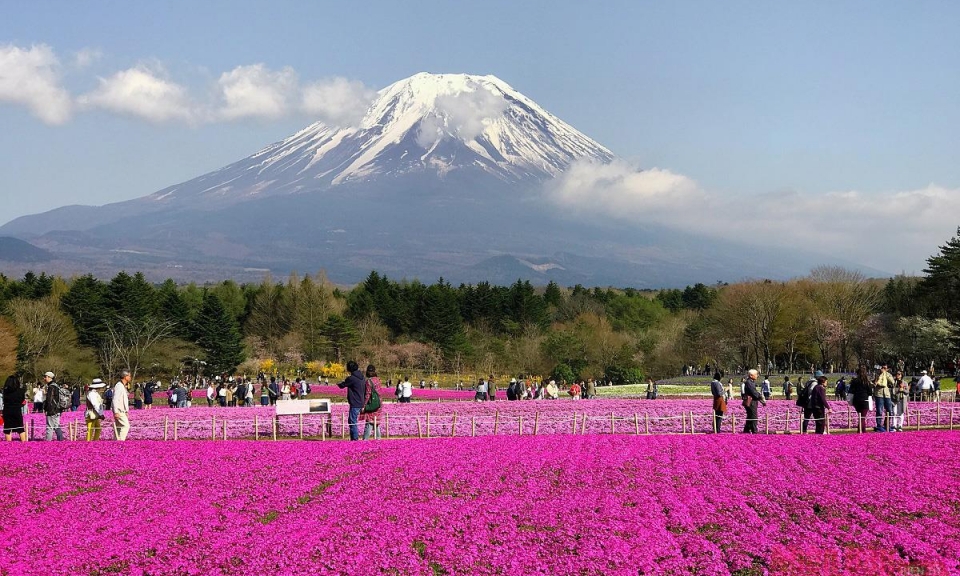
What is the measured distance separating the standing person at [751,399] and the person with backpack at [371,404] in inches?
386

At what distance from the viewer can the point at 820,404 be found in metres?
25.9

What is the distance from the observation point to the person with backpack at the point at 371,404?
2403 cm

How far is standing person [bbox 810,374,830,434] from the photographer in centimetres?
2531

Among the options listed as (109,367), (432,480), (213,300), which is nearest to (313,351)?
(213,300)

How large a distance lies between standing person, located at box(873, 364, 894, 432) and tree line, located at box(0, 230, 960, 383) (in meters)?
39.9

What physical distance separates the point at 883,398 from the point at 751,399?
412 cm

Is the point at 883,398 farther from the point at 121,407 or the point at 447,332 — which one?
the point at 447,332

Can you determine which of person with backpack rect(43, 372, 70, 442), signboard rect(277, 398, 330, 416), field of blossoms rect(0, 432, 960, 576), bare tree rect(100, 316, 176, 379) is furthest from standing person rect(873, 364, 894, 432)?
bare tree rect(100, 316, 176, 379)

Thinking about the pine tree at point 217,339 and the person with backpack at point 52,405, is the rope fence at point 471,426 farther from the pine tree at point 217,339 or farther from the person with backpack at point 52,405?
the pine tree at point 217,339

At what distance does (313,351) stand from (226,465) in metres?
77.9

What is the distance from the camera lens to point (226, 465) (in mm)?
20312

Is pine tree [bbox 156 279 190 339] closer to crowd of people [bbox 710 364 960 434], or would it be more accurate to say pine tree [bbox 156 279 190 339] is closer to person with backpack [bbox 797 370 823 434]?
crowd of people [bbox 710 364 960 434]

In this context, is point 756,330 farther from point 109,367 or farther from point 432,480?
point 432,480

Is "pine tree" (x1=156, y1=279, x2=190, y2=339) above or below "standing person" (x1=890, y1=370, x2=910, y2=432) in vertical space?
above
